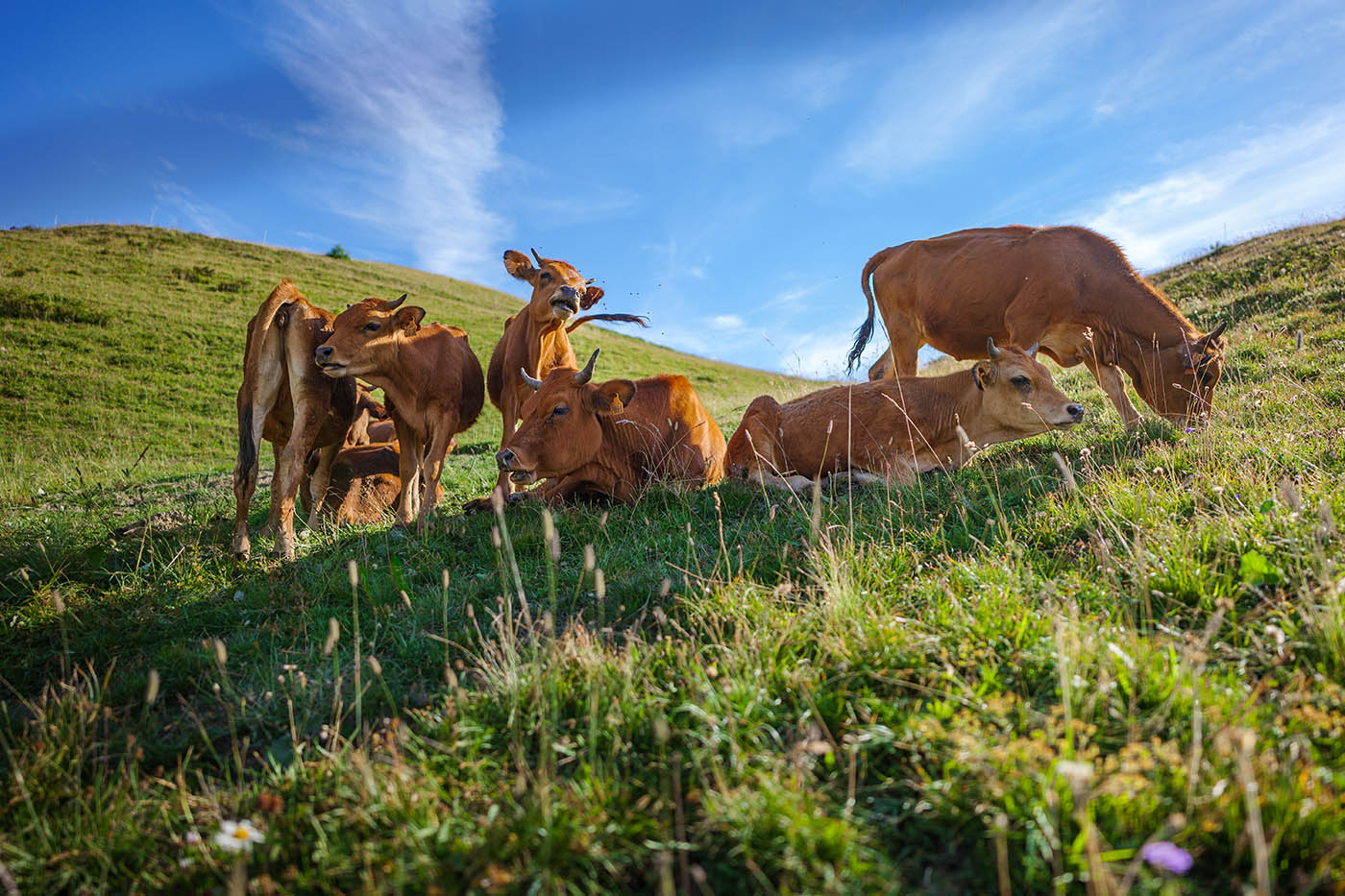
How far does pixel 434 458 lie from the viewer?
7742mm

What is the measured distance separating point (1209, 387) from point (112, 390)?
85.9ft

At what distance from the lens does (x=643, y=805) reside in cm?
246

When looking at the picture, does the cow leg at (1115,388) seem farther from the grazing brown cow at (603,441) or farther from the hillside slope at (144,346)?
the hillside slope at (144,346)

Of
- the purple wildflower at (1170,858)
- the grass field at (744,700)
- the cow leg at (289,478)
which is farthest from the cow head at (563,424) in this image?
the purple wildflower at (1170,858)

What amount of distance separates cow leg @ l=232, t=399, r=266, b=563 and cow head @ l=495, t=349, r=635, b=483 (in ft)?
7.34

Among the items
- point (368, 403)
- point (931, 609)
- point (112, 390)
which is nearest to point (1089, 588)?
point (931, 609)

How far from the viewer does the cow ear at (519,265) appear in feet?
31.9

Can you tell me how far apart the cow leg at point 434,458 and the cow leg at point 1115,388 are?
7083 mm

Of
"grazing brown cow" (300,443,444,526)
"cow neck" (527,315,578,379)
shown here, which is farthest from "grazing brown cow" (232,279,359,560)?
"cow neck" (527,315,578,379)

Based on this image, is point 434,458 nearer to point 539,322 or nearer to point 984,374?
point 539,322

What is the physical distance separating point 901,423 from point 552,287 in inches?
174

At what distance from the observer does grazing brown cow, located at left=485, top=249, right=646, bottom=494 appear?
891 centimetres

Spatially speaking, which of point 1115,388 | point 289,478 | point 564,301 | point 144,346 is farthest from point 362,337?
point 144,346

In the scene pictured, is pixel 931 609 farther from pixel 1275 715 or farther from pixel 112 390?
pixel 112 390
